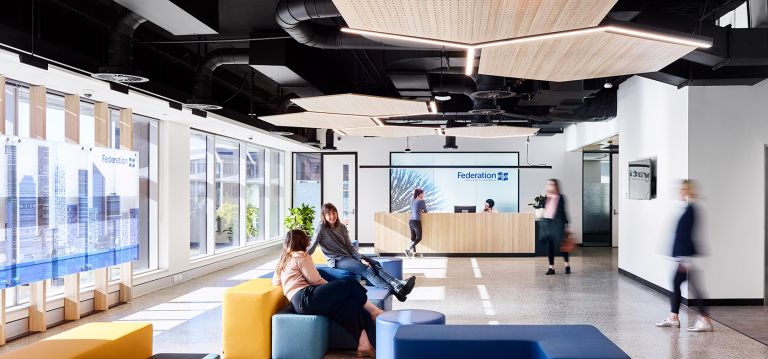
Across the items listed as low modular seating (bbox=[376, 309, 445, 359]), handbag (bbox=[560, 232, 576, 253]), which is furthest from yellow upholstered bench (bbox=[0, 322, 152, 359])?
handbag (bbox=[560, 232, 576, 253])

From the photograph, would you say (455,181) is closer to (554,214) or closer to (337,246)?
(554,214)

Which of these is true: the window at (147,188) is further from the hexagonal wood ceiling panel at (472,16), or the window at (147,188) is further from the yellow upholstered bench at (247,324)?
the hexagonal wood ceiling panel at (472,16)

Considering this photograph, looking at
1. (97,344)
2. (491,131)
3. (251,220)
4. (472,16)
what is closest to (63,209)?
(97,344)

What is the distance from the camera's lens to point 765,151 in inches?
346

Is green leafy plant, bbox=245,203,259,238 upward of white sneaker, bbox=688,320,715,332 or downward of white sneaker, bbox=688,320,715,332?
upward

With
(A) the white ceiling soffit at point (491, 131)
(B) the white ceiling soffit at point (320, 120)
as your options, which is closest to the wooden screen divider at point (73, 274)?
(B) the white ceiling soffit at point (320, 120)

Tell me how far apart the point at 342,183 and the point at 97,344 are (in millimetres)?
15529

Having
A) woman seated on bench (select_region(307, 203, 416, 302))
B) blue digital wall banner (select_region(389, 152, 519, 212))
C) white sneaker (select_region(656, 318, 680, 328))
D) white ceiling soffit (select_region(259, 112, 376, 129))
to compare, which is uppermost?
white ceiling soffit (select_region(259, 112, 376, 129))

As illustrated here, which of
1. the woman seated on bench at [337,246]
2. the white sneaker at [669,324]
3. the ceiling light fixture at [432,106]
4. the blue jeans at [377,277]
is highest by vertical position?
the ceiling light fixture at [432,106]

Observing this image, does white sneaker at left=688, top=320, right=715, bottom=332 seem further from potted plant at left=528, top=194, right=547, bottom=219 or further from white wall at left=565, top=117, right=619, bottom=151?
potted plant at left=528, top=194, right=547, bottom=219

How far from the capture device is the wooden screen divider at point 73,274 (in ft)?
26.4

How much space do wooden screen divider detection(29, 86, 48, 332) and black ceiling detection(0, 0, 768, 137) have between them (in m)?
0.99

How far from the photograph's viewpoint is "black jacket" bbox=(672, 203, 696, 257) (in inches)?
274

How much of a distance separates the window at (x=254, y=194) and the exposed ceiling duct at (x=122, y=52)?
1012 centimetres
